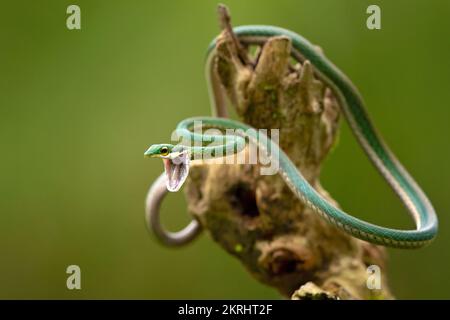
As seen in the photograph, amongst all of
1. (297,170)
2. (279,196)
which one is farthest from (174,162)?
(279,196)

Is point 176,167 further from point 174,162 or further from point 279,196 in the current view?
point 279,196

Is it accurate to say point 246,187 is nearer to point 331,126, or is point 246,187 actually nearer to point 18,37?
point 331,126

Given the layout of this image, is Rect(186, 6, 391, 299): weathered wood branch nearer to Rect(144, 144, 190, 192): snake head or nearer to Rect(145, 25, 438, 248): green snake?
Rect(145, 25, 438, 248): green snake

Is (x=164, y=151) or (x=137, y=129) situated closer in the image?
(x=164, y=151)

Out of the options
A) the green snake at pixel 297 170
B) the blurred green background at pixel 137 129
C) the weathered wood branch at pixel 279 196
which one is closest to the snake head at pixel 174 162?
the green snake at pixel 297 170

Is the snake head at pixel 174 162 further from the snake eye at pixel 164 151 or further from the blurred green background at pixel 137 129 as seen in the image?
the blurred green background at pixel 137 129

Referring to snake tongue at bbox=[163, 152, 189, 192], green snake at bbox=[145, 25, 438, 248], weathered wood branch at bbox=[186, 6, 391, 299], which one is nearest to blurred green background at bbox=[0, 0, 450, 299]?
green snake at bbox=[145, 25, 438, 248]

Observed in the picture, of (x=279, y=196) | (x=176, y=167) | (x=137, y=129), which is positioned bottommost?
(x=279, y=196)
